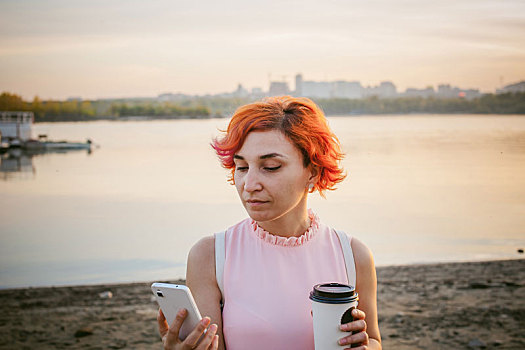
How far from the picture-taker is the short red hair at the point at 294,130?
2143 millimetres

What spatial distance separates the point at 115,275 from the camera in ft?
29.2

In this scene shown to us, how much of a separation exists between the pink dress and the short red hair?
0.23 meters

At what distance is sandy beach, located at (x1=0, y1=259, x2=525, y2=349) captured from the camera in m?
5.36

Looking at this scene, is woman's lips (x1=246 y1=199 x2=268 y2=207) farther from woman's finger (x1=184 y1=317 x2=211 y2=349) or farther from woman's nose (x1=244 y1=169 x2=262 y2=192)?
woman's finger (x1=184 y1=317 x2=211 y2=349)

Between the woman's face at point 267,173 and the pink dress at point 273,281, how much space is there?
0.14 meters

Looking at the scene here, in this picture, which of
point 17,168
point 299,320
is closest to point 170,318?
point 299,320

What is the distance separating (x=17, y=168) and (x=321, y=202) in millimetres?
18802

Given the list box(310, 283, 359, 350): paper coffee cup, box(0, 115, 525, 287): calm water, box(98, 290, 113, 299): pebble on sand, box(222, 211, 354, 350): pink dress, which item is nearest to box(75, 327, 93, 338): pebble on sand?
box(98, 290, 113, 299): pebble on sand

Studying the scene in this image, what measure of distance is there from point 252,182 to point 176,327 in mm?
527

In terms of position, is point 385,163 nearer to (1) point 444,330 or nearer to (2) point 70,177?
(2) point 70,177

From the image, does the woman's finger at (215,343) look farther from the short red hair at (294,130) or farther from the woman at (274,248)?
the short red hair at (294,130)

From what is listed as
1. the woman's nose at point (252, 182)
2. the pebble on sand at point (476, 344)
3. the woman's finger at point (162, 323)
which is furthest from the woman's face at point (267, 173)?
Answer: the pebble on sand at point (476, 344)

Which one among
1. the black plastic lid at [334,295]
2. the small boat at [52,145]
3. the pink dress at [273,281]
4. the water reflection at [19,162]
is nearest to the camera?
the black plastic lid at [334,295]

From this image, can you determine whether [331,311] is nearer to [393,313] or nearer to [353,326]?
[353,326]
